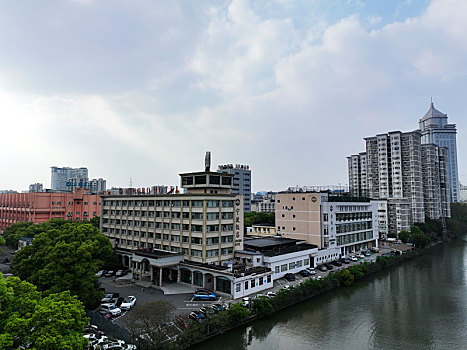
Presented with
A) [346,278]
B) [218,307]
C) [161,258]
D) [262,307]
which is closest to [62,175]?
[161,258]

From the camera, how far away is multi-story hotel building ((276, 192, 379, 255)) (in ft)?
176

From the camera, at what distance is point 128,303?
30703 mm

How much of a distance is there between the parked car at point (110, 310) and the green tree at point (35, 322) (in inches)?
411

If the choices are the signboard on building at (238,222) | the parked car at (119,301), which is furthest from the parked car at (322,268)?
the parked car at (119,301)

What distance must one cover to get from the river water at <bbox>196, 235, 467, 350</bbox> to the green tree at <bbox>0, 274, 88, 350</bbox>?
474 inches

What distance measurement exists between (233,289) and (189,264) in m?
8.17

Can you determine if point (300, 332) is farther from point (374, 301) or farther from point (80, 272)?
point (80, 272)

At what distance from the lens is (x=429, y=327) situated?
29.0 metres

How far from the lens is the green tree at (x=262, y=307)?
1179 inches

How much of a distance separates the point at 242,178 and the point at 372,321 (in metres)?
104

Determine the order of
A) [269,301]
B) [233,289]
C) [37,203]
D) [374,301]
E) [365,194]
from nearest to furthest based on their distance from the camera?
[269,301] < [233,289] < [374,301] < [37,203] < [365,194]

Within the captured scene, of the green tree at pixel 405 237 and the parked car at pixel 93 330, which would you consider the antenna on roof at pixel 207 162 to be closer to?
the parked car at pixel 93 330

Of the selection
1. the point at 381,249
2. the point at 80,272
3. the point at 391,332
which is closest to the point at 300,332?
the point at 391,332

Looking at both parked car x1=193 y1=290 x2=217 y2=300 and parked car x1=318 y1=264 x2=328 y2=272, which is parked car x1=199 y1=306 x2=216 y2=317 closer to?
parked car x1=193 y1=290 x2=217 y2=300
